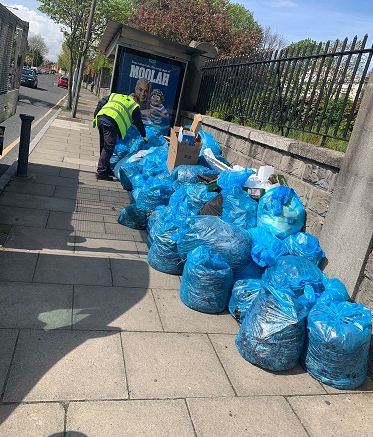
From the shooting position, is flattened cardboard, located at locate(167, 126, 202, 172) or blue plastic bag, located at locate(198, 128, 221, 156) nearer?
flattened cardboard, located at locate(167, 126, 202, 172)

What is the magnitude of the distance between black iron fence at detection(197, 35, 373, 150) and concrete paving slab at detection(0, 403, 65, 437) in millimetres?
Answer: 3662

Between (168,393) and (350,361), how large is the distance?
1341mm

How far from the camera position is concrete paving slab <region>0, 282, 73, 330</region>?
3129 millimetres

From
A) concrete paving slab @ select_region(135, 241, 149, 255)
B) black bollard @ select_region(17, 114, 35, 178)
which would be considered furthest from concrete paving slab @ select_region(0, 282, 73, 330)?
black bollard @ select_region(17, 114, 35, 178)

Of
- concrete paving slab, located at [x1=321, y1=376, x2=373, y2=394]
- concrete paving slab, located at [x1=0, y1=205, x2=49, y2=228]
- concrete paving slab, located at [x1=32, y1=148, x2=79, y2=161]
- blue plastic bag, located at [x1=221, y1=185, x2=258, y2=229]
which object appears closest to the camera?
concrete paving slab, located at [x1=321, y1=376, x2=373, y2=394]

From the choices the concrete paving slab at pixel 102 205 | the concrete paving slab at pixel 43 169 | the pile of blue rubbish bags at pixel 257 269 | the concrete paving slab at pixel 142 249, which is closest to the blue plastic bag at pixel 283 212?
the pile of blue rubbish bags at pixel 257 269

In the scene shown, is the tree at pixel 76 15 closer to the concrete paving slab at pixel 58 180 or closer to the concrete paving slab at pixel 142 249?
the concrete paving slab at pixel 58 180

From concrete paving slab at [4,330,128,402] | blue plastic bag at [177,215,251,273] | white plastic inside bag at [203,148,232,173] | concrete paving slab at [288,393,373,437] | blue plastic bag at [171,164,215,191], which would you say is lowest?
concrete paving slab at [4,330,128,402]

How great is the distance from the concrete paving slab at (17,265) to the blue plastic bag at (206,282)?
4.78 feet

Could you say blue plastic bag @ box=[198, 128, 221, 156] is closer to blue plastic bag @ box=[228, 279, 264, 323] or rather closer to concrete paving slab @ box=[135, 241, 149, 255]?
concrete paving slab @ box=[135, 241, 149, 255]

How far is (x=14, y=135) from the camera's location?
11328mm

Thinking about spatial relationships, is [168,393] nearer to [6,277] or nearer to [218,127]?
[6,277]

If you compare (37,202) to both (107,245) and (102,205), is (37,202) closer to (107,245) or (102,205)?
(102,205)

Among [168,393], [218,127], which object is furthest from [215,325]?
[218,127]
